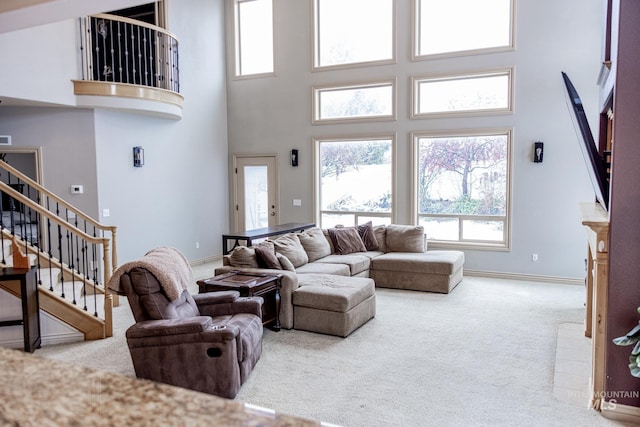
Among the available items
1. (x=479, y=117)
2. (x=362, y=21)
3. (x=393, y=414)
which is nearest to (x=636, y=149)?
(x=393, y=414)

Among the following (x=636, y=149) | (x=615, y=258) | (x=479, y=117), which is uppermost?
(x=479, y=117)

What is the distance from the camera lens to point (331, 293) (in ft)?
15.2

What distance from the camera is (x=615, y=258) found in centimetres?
296

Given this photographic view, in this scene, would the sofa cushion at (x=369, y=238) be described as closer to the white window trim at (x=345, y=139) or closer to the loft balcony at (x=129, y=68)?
the white window trim at (x=345, y=139)

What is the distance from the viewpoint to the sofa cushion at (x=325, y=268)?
18.9 feet

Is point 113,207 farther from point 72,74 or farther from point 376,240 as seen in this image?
point 376,240

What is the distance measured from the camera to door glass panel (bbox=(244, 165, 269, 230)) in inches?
360

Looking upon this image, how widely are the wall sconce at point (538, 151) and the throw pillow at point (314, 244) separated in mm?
3359

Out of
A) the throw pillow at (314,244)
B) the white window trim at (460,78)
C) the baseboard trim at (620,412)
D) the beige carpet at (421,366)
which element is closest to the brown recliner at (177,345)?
the beige carpet at (421,366)

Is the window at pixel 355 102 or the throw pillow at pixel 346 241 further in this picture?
the window at pixel 355 102

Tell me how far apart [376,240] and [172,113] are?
380 centimetres

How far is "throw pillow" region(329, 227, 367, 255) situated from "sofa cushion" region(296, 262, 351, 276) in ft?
2.70

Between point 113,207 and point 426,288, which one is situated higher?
point 113,207

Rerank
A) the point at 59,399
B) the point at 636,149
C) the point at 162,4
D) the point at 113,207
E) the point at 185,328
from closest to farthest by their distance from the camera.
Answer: the point at 59,399 → the point at 636,149 → the point at 185,328 → the point at 113,207 → the point at 162,4
